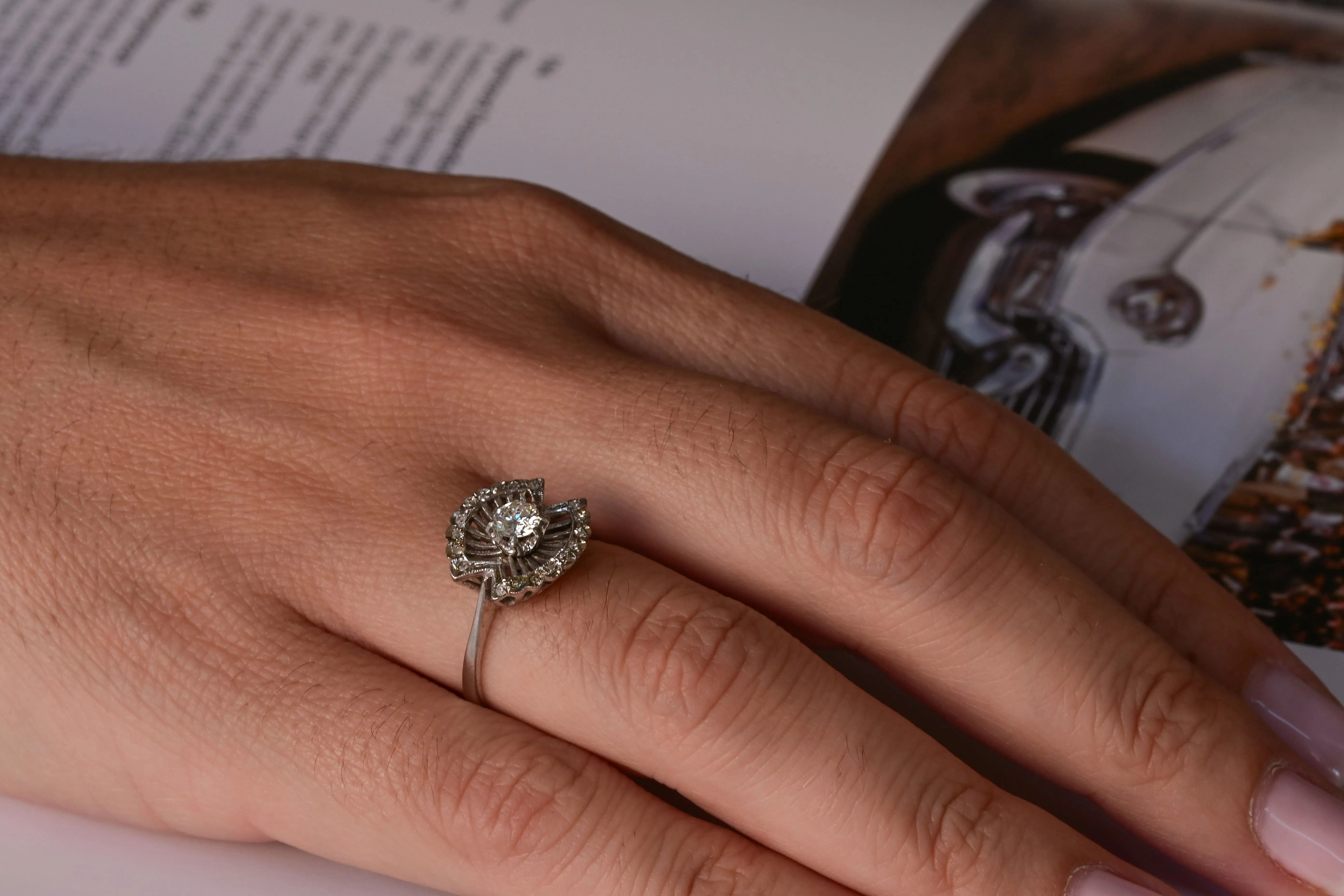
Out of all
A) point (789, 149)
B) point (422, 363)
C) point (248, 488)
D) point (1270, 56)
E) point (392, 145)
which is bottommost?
point (248, 488)

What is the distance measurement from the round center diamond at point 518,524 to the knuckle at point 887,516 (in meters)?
0.17

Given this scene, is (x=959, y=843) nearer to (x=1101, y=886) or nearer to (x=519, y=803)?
(x=1101, y=886)

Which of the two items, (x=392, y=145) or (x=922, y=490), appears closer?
(x=922, y=490)

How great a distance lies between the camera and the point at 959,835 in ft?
2.12

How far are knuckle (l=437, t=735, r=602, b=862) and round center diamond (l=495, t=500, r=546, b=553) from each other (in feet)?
0.41

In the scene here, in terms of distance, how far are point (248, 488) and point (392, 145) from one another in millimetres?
558

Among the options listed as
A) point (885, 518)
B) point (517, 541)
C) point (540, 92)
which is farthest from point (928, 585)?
point (540, 92)

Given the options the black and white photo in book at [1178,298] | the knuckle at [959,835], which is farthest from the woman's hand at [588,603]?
the black and white photo in book at [1178,298]

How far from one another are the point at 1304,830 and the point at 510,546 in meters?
0.49

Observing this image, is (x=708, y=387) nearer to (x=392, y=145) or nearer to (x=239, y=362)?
(x=239, y=362)

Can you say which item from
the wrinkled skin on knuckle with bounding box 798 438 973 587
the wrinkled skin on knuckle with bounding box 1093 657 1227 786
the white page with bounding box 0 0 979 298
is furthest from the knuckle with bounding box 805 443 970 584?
the white page with bounding box 0 0 979 298

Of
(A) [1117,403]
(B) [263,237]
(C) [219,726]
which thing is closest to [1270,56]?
(A) [1117,403]

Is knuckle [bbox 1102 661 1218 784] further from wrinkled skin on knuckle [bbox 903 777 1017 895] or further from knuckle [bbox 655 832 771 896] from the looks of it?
knuckle [bbox 655 832 771 896]

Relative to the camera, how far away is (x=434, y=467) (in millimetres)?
770
